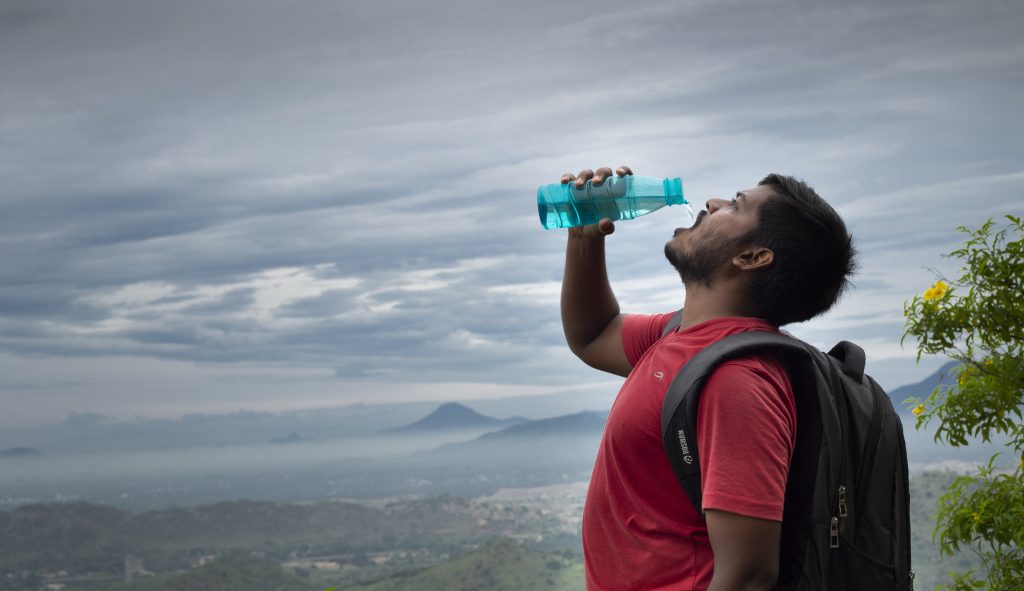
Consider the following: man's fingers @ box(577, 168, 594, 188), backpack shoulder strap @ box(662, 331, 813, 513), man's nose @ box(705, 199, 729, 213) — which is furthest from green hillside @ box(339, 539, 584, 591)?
backpack shoulder strap @ box(662, 331, 813, 513)

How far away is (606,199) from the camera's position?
167 cm

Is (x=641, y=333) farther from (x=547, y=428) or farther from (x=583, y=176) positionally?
(x=547, y=428)

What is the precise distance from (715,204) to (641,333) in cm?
32

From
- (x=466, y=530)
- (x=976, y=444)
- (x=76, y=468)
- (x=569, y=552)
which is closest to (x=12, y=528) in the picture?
(x=466, y=530)

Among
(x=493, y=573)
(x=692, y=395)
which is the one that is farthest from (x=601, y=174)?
(x=493, y=573)

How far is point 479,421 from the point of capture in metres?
58.1

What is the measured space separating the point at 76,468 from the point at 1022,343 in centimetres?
6184

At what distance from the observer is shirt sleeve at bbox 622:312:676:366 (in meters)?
1.63

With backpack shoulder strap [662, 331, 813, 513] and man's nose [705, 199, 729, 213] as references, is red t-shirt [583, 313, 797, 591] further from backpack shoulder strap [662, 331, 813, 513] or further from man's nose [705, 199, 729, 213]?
man's nose [705, 199, 729, 213]

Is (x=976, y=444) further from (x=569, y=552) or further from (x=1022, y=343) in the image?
(x=569, y=552)

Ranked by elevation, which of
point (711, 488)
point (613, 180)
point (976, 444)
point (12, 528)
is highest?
point (613, 180)

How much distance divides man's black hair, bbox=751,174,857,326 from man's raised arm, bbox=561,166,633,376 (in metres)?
0.35

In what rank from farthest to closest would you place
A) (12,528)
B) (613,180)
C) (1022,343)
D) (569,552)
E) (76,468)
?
(76,468) < (12,528) < (569,552) < (1022,343) < (613,180)

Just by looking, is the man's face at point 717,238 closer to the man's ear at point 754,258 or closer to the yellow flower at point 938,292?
the man's ear at point 754,258
